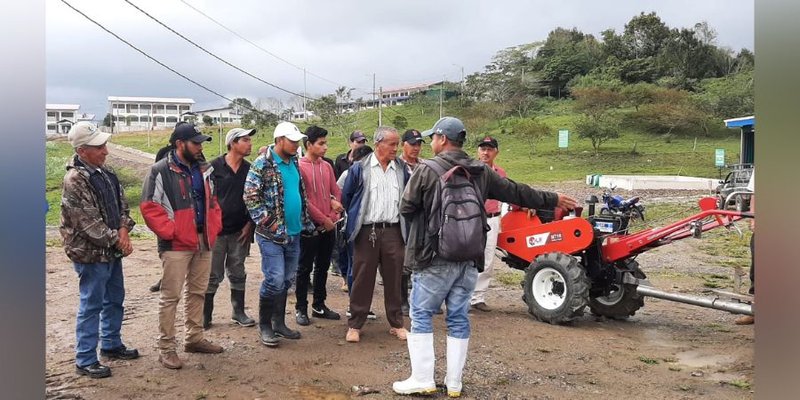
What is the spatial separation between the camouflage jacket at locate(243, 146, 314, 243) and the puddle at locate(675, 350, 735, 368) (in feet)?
11.8

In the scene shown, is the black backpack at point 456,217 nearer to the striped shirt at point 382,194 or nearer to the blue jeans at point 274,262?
the striped shirt at point 382,194

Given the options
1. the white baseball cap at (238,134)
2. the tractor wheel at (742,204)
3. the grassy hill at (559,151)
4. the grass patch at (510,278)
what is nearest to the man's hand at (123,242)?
the white baseball cap at (238,134)

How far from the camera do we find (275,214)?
4949 millimetres

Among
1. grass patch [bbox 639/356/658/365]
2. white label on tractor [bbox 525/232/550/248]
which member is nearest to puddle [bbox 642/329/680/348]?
grass patch [bbox 639/356/658/365]

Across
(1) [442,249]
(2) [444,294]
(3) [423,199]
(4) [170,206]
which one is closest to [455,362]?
(2) [444,294]

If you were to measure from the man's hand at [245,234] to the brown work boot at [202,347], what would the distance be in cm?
106

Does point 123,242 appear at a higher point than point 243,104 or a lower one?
lower

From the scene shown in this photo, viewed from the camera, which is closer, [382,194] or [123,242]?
[123,242]

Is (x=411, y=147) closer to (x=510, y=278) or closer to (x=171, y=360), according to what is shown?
(x=171, y=360)

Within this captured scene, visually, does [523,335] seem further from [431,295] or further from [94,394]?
[94,394]

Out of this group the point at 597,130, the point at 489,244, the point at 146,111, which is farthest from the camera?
the point at 146,111

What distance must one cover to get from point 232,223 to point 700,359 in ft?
14.3

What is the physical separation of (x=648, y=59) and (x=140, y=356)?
57.9 meters

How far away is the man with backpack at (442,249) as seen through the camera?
395cm
